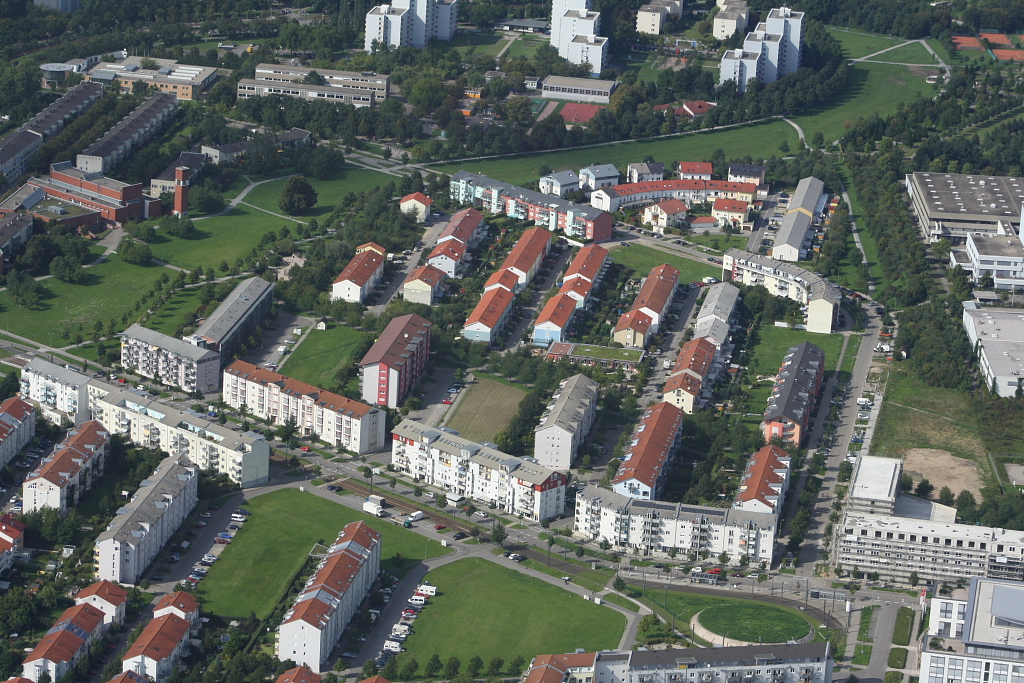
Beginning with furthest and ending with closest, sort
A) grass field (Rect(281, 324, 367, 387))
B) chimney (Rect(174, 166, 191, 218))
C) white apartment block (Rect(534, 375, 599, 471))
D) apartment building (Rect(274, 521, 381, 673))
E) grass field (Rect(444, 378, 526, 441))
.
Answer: chimney (Rect(174, 166, 191, 218))
grass field (Rect(281, 324, 367, 387))
grass field (Rect(444, 378, 526, 441))
white apartment block (Rect(534, 375, 599, 471))
apartment building (Rect(274, 521, 381, 673))

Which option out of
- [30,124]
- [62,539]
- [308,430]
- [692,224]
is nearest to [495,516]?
[308,430]

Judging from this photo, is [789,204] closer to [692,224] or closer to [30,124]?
[692,224]

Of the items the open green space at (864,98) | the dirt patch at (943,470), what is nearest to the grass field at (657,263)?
the dirt patch at (943,470)

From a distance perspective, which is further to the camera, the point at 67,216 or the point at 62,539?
the point at 67,216

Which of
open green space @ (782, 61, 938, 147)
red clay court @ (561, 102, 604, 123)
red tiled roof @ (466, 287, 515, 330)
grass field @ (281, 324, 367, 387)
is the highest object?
open green space @ (782, 61, 938, 147)

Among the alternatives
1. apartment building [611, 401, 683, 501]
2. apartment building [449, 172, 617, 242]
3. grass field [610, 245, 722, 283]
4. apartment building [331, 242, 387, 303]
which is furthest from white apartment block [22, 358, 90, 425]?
grass field [610, 245, 722, 283]

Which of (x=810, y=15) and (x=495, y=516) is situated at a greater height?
(x=810, y=15)

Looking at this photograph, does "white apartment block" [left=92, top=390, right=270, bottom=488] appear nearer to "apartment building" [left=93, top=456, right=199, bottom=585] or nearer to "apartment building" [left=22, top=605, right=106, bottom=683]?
"apartment building" [left=93, top=456, right=199, bottom=585]
